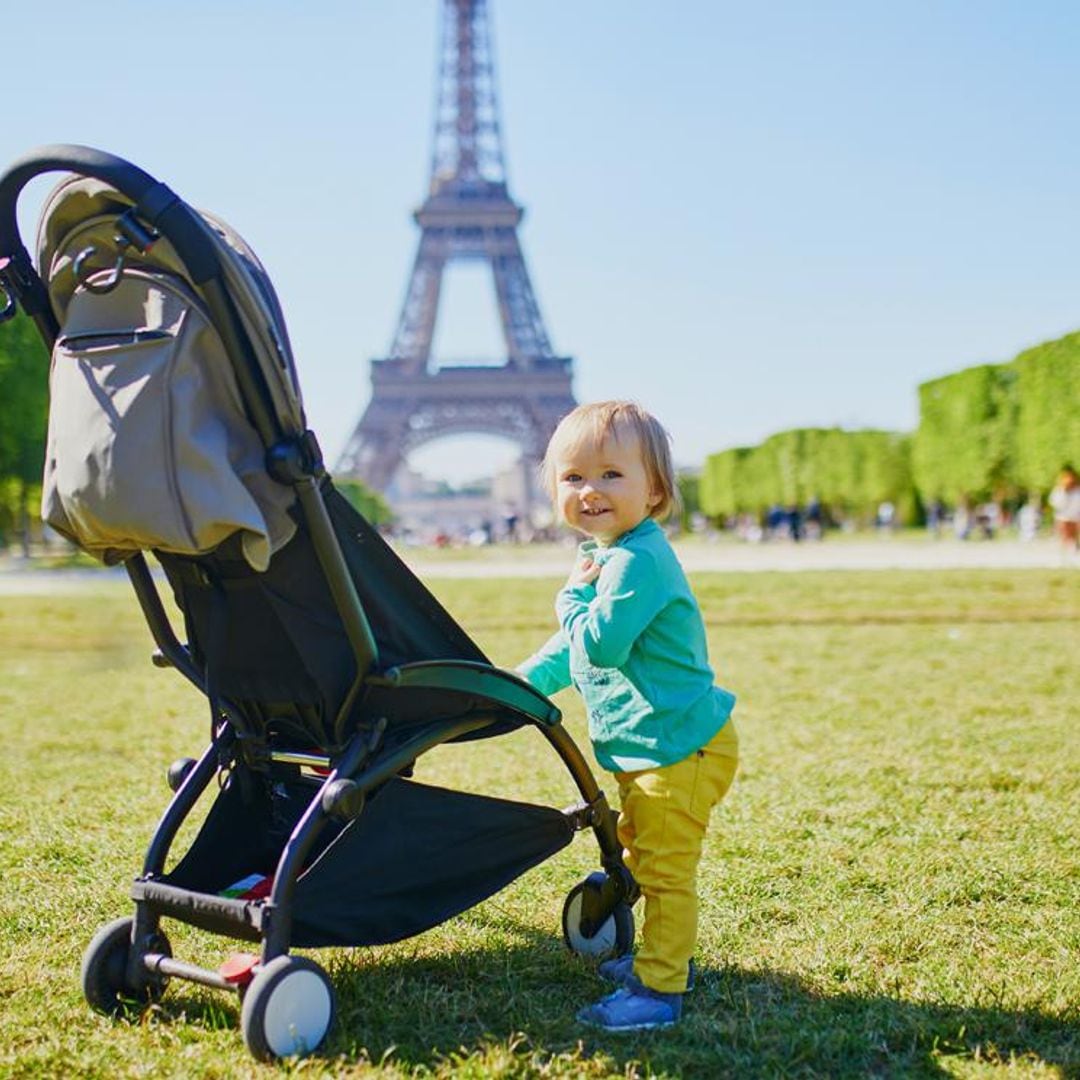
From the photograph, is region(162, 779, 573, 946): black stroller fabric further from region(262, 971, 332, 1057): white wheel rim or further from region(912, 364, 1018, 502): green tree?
region(912, 364, 1018, 502): green tree

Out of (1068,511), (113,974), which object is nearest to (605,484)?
(113,974)

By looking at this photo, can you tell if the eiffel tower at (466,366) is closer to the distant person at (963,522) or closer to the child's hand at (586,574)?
the distant person at (963,522)

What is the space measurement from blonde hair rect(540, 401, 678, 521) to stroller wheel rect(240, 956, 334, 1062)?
103 cm

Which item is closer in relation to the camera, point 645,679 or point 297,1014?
point 297,1014

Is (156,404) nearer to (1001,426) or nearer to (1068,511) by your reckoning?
(1068,511)

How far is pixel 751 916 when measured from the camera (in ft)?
10.3

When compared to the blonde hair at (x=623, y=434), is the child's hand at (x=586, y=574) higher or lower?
lower

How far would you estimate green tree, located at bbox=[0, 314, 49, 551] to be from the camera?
28.8 meters

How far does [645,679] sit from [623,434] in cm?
47

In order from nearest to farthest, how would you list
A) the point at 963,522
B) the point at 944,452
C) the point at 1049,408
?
the point at 1049,408 < the point at 963,522 < the point at 944,452

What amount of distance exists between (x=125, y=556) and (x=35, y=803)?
2261 millimetres

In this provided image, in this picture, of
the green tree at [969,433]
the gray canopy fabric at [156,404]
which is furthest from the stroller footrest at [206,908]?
the green tree at [969,433]

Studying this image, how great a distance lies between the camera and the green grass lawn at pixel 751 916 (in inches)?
92.4

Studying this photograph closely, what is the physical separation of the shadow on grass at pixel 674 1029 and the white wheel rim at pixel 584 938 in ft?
0.30
